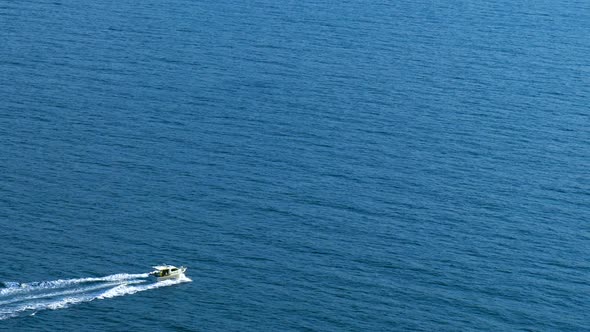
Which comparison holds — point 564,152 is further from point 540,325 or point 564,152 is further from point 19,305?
point 19,305

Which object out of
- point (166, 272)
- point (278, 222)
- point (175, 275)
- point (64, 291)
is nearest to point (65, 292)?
point (64, 291)

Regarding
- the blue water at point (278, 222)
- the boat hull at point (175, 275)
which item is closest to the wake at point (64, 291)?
the blue water at point (278, 222)

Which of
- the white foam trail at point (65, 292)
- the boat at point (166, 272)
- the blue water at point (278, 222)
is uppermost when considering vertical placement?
the blue water at point (278, 222)

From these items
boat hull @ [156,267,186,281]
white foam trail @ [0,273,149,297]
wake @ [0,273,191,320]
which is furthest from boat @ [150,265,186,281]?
white foam trail @ [0,273,149,297]

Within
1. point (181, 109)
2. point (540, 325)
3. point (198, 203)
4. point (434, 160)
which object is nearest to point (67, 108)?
point (181, 109)

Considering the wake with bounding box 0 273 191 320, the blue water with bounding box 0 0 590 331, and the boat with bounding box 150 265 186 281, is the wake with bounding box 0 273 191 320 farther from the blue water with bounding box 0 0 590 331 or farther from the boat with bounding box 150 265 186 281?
the boat with bounding box 150 265 186 281

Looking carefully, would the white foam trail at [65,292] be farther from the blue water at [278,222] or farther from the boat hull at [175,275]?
the boat hull at [175,275]

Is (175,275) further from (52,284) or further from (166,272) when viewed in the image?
(52,284)
